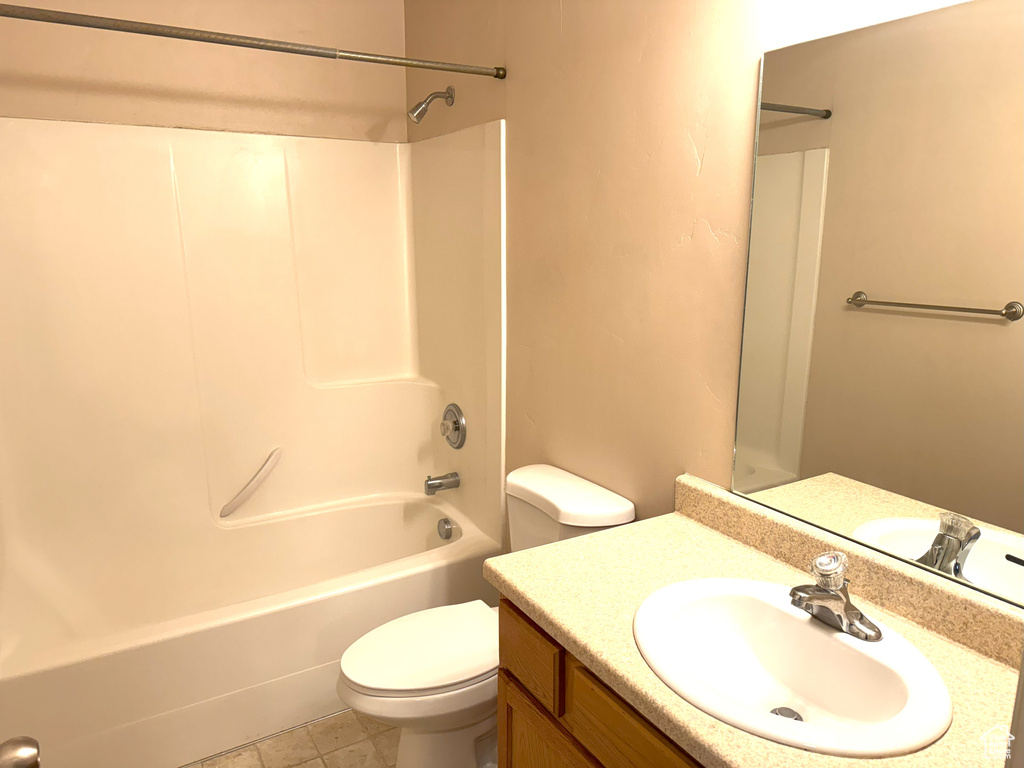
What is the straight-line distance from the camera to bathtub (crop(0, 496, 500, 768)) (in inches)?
65.7

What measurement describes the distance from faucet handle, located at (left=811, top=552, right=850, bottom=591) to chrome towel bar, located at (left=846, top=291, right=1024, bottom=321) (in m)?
0.39

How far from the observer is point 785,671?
1.05 meters

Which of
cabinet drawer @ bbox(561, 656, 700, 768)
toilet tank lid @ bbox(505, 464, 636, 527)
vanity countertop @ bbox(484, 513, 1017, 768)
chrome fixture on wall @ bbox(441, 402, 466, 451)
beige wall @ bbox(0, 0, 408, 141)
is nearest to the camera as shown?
vanity countertop @ bbox(484, 513, 1017, 768)

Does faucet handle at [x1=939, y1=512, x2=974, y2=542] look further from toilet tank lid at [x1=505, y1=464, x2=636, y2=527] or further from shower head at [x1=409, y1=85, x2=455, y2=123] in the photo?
shower head at [x1=409, y1=85, x2=455, y2=123]

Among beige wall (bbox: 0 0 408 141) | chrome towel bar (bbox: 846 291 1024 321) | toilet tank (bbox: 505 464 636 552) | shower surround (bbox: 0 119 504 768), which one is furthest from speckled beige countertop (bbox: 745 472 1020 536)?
beige wall (bbox: 0 0 408 141)

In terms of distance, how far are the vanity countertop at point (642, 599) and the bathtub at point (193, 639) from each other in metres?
0.90

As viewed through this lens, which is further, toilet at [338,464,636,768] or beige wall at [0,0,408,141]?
beige wall at [0,0,408,141]

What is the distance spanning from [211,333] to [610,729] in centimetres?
196

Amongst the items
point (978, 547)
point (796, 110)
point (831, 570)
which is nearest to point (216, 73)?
point (796, 110)

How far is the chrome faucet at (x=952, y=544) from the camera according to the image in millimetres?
1000

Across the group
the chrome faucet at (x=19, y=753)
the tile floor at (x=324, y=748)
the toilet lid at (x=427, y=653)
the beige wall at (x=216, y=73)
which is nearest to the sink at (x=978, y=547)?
the toilet lid at (x=427, y=653)

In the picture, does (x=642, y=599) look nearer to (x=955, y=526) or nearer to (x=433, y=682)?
(x=955, y=526)

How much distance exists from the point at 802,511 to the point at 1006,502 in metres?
0.33

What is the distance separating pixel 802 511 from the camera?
1.22 m
